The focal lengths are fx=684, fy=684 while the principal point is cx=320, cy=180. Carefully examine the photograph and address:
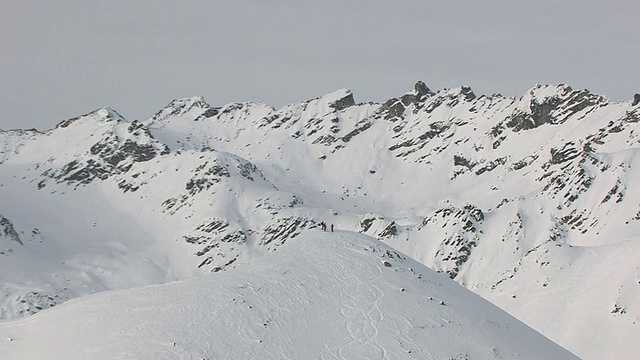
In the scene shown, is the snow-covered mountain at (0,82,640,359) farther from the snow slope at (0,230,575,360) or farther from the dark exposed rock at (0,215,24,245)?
the snow slope at (0,230,575,360)

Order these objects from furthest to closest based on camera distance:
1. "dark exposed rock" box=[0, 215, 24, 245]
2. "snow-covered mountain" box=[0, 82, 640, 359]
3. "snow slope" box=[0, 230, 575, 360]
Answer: "dark exposed rock" box=[0, 215, 24, 245] < "snow-covered mountain" box=[0, 82, 640, 359] < "snow slope" box=[0, 230, 575, 360]

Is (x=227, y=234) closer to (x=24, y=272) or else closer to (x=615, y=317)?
(x=24, y=272)

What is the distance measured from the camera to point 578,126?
166875mm

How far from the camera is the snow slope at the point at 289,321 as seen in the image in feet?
94.6

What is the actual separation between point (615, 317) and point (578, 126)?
333 feet

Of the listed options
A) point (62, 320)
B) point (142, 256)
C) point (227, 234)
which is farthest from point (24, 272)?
point (62, 320)

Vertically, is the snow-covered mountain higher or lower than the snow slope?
lower

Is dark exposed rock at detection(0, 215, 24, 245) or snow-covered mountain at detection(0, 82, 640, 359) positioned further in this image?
dark exposed rock at detection(0, 215, 24, 245)

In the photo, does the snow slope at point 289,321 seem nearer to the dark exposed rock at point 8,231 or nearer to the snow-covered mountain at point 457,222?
the snow-covered mountain at point 457,222

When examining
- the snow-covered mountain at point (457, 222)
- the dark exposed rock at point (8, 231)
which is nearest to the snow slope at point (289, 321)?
the snow-covered mountain at point (457, 222)

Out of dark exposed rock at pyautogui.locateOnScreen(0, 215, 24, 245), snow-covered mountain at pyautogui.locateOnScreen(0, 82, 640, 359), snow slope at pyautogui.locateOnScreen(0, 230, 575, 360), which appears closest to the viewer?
snow slope at pyautogui.locateOnScreen(0, 230, 575, 360)

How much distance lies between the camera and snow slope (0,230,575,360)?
28.8 meters

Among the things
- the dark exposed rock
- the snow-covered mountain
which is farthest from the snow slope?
the dark exposed rock

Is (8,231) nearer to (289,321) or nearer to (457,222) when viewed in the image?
(457,222)
